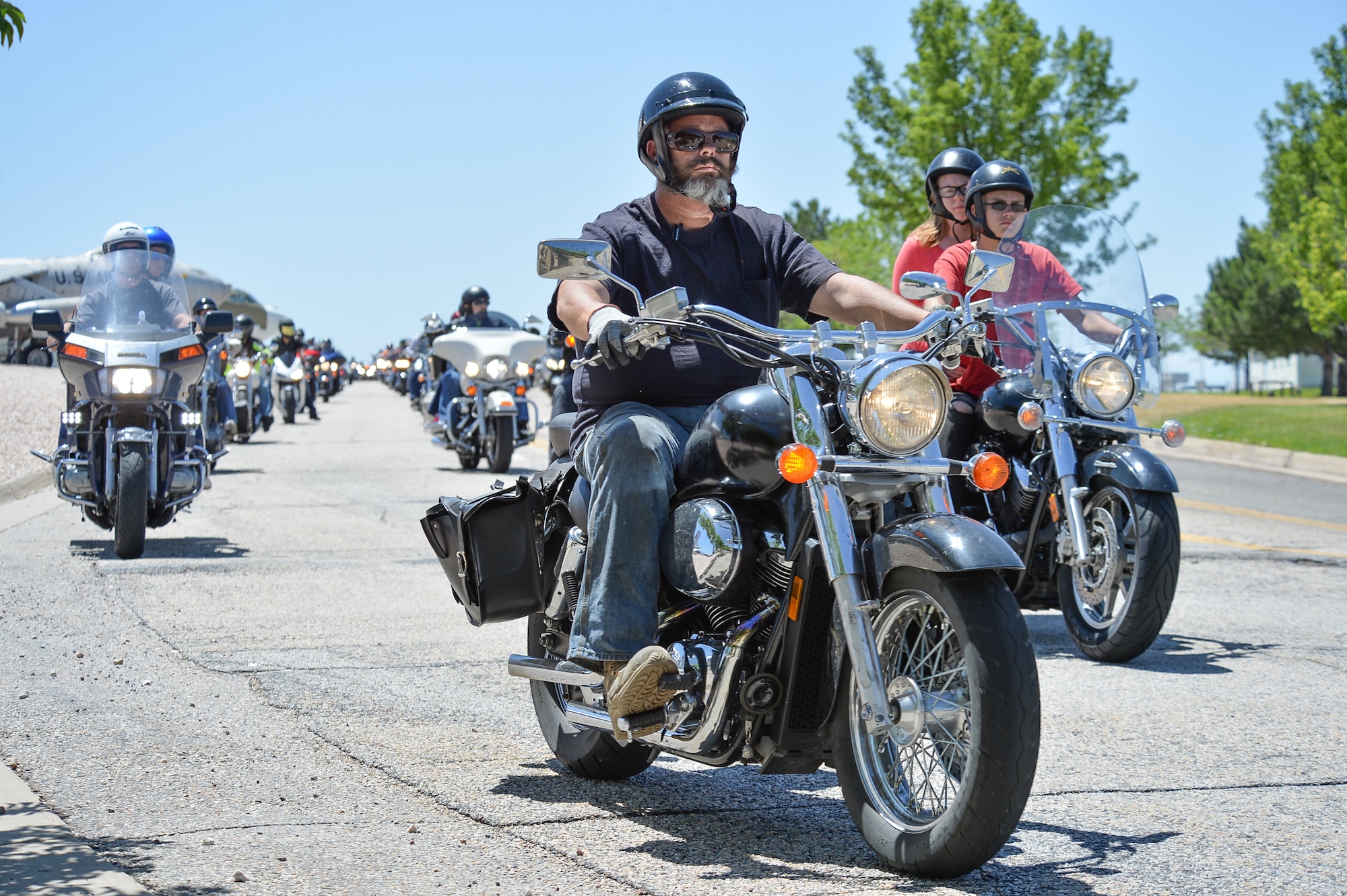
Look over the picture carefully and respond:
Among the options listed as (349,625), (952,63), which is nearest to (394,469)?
(349,625)

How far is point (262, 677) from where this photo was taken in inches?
221

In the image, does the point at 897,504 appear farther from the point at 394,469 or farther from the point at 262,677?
the point at 394,469

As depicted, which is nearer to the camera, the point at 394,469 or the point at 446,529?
the point at 446,529

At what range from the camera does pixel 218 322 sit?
370 inches

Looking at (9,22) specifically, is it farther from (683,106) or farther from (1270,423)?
(1270,423)

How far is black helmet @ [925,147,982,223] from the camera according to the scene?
7.79 m

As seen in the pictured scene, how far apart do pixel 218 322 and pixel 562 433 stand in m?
5.64

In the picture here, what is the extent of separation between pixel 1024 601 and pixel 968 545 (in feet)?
11.5

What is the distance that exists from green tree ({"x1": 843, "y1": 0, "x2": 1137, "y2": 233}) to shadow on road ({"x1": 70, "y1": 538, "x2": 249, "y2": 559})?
25.2m

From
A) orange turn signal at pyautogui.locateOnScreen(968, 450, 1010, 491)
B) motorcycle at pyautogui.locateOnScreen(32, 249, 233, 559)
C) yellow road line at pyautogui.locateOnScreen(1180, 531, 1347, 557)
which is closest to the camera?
orange turn signal at pyautogui.locateOnScreen(968, 450, 1010, 491)

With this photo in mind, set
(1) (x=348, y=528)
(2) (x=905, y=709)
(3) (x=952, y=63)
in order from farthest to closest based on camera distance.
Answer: (3) (x=952, y=63), (1) (x=348, y=528), (2) (x=905, y=709)

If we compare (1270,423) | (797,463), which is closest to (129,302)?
(797,463)

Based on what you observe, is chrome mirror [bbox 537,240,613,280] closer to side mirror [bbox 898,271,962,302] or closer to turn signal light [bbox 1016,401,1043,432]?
side mirror [bbox 898,271,962,302]

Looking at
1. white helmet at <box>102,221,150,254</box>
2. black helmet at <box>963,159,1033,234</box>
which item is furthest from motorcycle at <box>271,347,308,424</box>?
black helmet at <box>963,159,1033,234</box>
